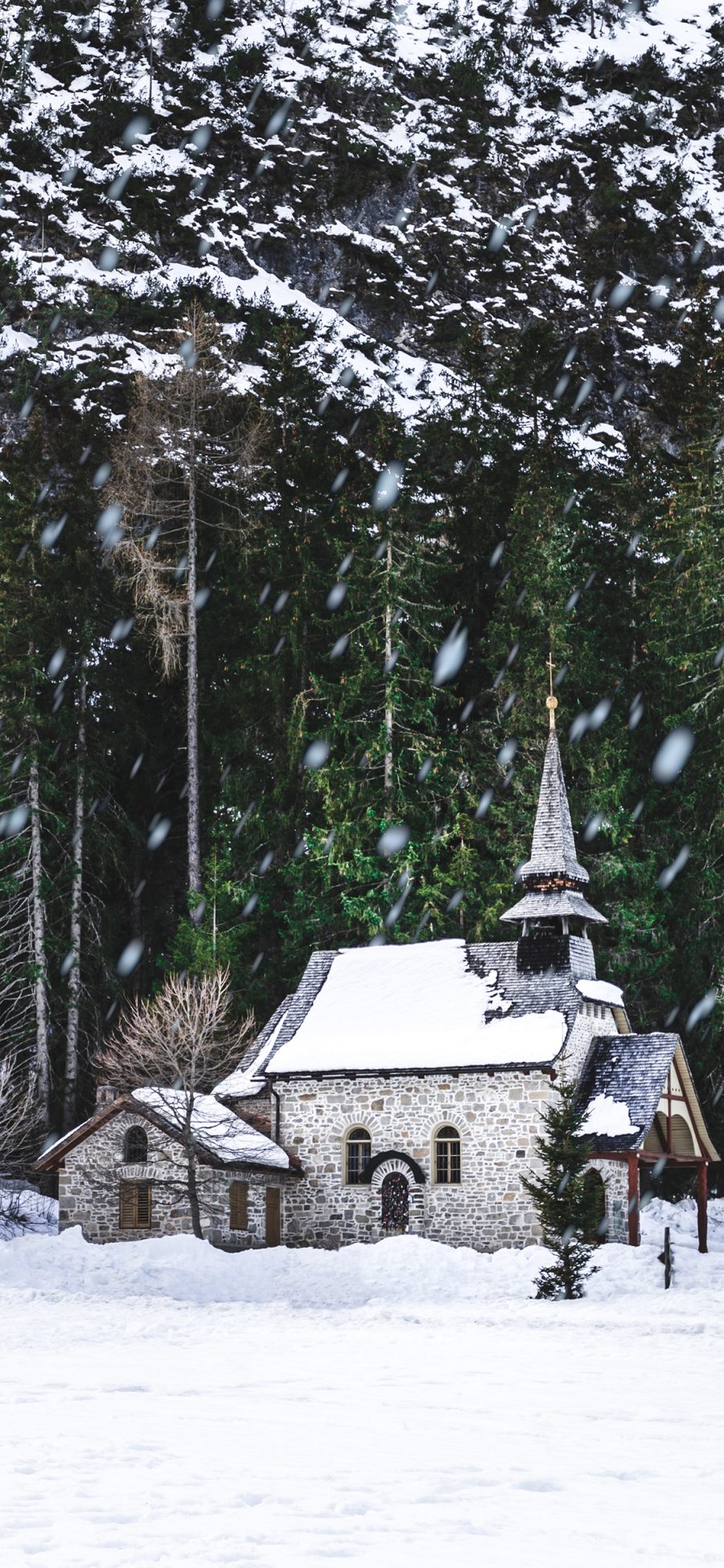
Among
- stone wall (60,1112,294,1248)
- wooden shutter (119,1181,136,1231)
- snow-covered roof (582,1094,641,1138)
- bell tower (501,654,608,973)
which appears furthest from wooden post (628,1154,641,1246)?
wooden shutter (119,1181,136,1231)

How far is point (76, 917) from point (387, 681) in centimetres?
936

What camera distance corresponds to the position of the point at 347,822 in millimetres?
38781

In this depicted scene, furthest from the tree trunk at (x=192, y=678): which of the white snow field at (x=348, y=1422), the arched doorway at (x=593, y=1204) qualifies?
the arched doorway at (x=593, y=1204)

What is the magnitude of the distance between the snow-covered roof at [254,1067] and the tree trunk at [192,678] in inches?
195

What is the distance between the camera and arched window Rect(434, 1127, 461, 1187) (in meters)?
30.9

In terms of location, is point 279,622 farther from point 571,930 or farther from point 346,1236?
point 346,1236

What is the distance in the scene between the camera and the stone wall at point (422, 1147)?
30.2m

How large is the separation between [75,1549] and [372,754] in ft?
106

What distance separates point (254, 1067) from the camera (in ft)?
111

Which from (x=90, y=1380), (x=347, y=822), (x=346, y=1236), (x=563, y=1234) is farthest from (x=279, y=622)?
(x=90, y=1380)

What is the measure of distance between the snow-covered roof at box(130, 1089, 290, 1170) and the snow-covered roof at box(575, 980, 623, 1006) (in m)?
6.55

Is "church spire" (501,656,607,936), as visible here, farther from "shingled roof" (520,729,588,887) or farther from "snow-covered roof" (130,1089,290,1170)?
"snow-covered roof" (130,1089,290,1170)

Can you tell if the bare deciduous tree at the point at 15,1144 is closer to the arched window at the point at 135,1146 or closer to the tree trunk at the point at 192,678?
the arched window at the point at 135,1146

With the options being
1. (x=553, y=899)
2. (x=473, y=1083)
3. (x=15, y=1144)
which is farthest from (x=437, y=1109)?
(x=15, y=1144)
